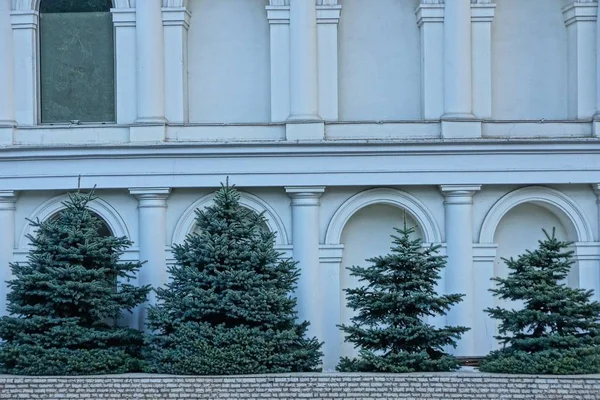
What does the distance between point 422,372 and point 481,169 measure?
243 inches

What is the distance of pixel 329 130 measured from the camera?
3241cm

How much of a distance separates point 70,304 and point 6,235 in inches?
148

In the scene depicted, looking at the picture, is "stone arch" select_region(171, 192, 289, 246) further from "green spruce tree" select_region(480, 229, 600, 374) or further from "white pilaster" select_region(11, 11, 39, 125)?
"green spruce tree" select_region(480, 229, 600, 374)

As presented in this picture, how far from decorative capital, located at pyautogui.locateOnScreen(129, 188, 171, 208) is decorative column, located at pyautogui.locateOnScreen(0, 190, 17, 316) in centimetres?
310

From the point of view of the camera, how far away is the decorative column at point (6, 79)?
3247 centimetres

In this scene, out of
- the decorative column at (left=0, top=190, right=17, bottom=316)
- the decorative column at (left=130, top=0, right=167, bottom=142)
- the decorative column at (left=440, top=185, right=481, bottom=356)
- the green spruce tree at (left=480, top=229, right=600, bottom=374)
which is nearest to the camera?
the green spruce tree at (left=480, top=229, right=600, bottom=374)

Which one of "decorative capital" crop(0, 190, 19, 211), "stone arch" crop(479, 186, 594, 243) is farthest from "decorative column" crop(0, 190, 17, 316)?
"stone arch" crop(479, 186, 594, 243)

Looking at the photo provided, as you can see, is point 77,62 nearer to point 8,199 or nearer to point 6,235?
point 8,199

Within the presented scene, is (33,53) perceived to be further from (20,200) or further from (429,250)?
(429,250)

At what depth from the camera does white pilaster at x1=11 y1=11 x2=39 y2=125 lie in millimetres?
32750

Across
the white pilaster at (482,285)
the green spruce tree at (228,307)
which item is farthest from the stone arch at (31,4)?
the white pilaster at (482,285)

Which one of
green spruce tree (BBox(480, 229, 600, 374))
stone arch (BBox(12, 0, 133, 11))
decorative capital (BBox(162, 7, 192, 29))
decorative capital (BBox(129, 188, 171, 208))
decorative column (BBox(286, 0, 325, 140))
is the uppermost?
stone arch (BBox(12, 0, 133, 11))

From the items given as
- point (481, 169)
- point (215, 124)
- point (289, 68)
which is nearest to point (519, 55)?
point (481, 169)

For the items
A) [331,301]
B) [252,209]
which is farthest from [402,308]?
[252,209]
